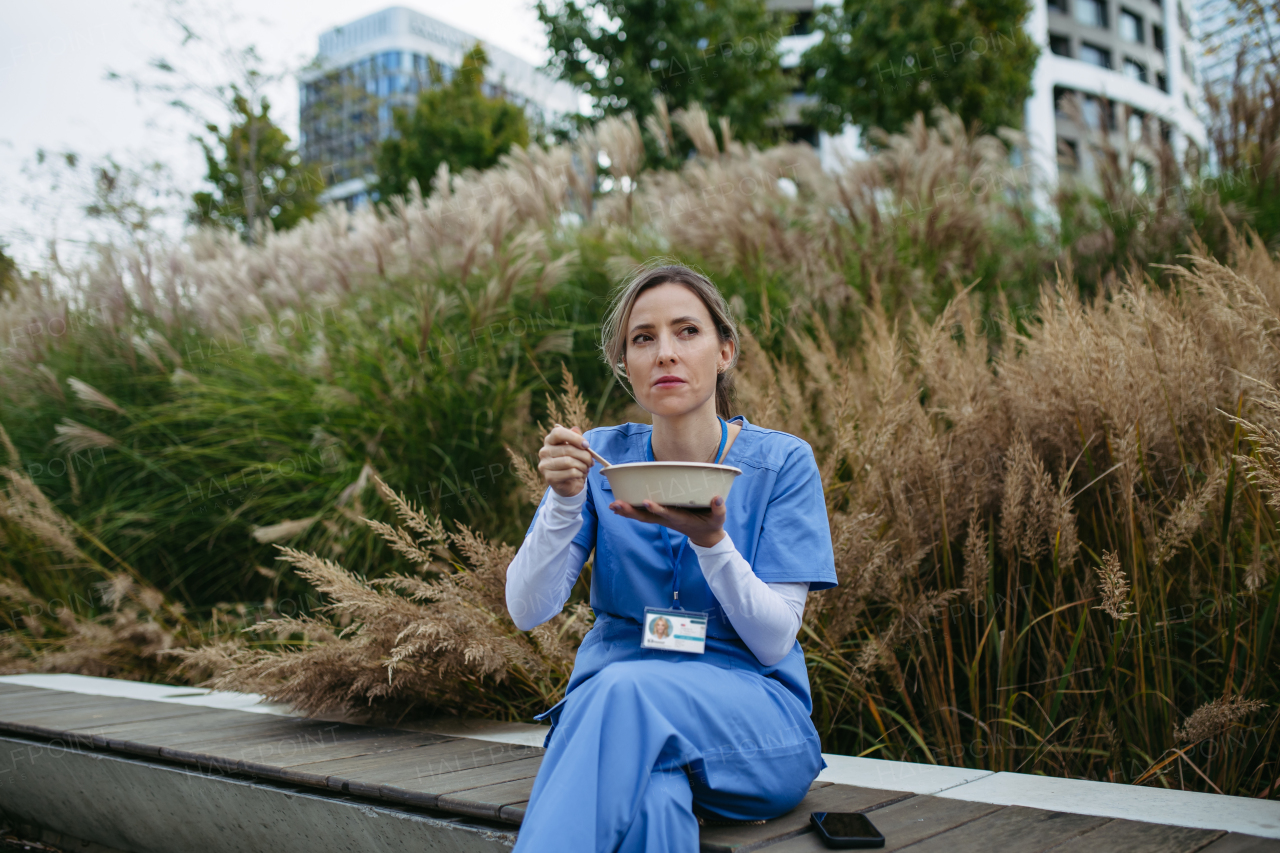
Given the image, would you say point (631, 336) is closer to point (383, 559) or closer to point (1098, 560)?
point (1098, 560)

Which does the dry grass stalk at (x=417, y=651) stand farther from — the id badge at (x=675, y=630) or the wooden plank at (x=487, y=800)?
the id badge at (x=675, y=630)

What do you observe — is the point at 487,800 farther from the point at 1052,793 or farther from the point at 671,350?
the point at 1052,793

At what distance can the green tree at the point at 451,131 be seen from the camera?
1518 cm

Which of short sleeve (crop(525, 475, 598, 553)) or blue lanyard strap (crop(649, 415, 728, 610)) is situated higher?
short sleeve (crop(525, 475, 598, 553))

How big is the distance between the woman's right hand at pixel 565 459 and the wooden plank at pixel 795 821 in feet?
2.12

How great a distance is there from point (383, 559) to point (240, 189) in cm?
1204

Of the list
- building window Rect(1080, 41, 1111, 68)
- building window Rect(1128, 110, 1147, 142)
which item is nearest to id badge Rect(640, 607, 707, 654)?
building window Rect(1128, 110, 1147, 142)

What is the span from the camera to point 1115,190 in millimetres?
4402

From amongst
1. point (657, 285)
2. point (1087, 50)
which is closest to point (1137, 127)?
point (657, 285)

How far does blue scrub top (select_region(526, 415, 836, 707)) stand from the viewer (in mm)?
1681

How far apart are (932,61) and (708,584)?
11.2 meters

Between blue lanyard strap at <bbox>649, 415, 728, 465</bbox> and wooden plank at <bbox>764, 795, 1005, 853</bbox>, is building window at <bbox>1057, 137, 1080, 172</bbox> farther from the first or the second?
wooden plank at <bbox>764, 795, 1005, 853</bbox>

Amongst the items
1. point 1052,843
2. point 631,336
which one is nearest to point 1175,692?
A: point 1052,843

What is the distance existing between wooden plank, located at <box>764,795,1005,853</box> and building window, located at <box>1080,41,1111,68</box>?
39.6 metres
